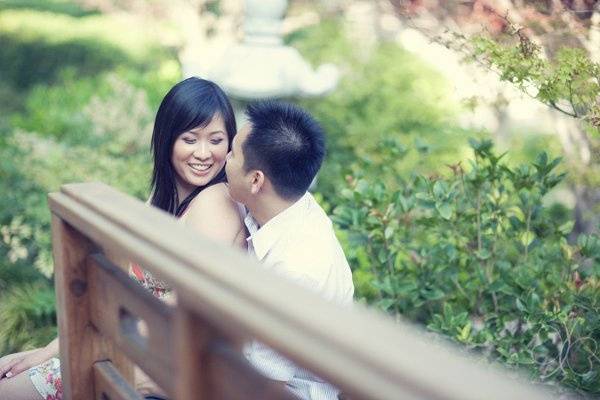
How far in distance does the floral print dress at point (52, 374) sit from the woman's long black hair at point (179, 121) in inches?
13.1

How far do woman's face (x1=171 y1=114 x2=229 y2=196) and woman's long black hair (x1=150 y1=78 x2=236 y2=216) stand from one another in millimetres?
18

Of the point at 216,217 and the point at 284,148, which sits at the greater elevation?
the point at 284,148

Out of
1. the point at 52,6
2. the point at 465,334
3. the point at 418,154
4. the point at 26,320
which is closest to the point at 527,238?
the point at 465,334

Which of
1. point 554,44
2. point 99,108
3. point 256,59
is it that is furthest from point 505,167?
Result: point 99,108

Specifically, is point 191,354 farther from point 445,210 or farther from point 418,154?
point 418,154

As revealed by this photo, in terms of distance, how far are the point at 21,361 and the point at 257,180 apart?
1009 mm

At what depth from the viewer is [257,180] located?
8.15 ft

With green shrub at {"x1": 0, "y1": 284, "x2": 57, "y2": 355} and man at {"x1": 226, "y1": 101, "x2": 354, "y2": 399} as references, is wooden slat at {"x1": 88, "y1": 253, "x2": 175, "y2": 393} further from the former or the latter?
green shrub at {"x1": 0, "y1": 284, "x2": 57, "y2": 355}

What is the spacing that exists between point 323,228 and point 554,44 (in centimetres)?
200

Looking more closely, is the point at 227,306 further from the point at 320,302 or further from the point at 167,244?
the point at 167,244

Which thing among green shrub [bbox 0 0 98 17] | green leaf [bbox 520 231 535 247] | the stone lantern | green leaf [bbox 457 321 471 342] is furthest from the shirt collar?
green shrub [bbox 0 0 98 17]

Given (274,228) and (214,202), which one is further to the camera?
(214,202)

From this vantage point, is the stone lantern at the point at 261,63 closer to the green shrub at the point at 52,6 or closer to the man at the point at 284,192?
the man at the point at 284,192

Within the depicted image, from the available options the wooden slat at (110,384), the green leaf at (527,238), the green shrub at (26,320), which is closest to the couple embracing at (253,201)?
the wooden slat at (110,384)
